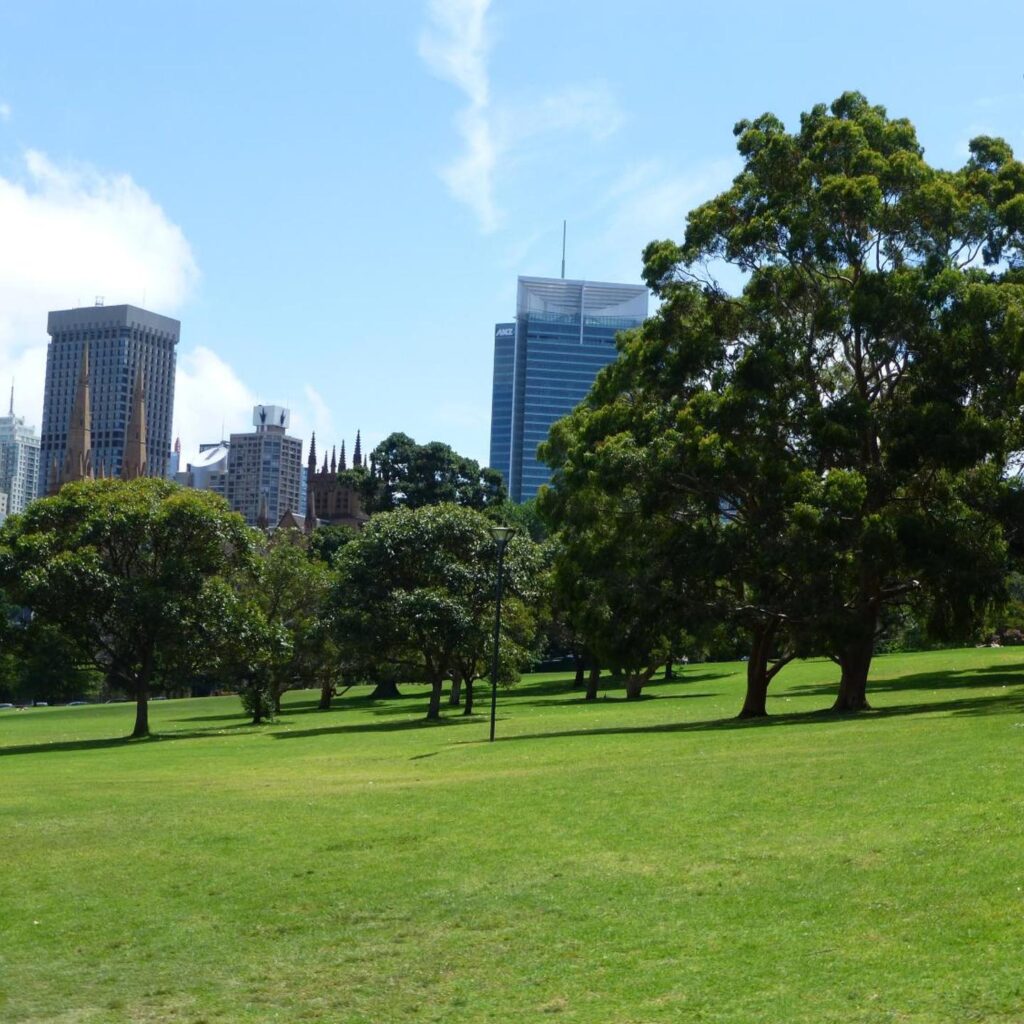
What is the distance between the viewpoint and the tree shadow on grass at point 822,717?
33.2 meters

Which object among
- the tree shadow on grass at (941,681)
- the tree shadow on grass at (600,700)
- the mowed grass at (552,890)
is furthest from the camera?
the tree shadow on grass at (600,700)

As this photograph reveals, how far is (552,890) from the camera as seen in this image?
15219mm

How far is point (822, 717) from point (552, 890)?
870 inches

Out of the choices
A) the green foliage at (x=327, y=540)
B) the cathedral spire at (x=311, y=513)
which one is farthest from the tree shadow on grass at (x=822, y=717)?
the cathedral spire at (x=311, y=513)

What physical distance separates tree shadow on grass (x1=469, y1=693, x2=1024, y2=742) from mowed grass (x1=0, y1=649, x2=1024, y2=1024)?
459 cm

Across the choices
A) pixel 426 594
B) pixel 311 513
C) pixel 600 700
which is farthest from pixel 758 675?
pixel 311 513

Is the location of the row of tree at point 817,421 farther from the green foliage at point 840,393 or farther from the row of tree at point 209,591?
the row of tree at point 209,591

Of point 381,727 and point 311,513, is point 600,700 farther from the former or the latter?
point 311,513

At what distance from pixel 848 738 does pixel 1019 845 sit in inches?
512

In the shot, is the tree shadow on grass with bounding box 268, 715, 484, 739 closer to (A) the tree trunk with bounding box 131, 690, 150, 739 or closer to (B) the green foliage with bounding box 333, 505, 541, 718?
(B) the green foliage with bounding box 333, 505, 541, 718

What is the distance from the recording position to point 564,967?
1249cm

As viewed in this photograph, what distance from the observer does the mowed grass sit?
11703mm

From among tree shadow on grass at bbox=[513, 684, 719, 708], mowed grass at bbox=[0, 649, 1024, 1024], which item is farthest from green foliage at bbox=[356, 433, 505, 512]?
mowed grass at bbox=[0, 649, 1024, 1024]

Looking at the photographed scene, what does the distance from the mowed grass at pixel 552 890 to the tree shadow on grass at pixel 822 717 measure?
4.59 metres
